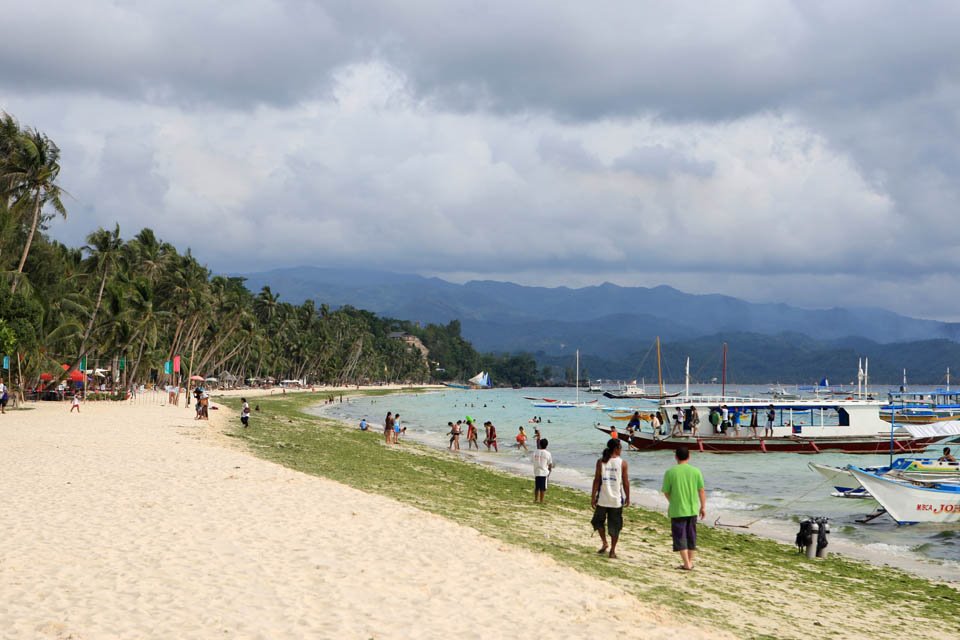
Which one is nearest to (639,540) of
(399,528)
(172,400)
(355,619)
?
(399,528)

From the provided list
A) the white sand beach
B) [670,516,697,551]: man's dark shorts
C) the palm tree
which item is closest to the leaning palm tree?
the palm tree

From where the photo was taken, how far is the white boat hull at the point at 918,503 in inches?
819

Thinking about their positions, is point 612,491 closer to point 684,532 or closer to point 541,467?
point 684,532

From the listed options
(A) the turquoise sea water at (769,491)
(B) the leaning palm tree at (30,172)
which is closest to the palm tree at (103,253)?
(B) the leaning palm tree at (30,172)

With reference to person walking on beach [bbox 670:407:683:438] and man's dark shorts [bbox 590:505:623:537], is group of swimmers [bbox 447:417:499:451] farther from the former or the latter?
man's dark shorts [bbox 590:505:623:537]

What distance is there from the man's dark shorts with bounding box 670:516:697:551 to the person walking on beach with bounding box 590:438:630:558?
87 cm

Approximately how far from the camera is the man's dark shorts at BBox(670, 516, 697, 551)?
11.9 meters

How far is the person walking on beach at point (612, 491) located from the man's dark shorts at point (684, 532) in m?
0.87

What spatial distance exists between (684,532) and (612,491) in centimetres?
124

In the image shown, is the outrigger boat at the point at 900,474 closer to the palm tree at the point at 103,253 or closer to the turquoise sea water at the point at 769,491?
the turquoise sea water at the point at 769,491

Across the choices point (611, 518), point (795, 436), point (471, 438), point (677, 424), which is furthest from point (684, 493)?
point (471, 438)

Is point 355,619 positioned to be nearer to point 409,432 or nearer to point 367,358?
point 409,432

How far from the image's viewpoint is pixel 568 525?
54.9ft

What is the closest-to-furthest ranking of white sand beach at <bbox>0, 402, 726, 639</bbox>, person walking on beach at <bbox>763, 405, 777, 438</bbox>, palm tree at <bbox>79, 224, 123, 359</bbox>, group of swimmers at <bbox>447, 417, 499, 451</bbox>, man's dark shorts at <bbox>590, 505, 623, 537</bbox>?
white sand beach at <bbox>0, 402, 726, 639</bbox> < man's dark shorts at <bbox>590, 505, 623, 537</bbox> < person walking on beach at <bbox>763, 405, 777, 438</bbox> < group of swimmers at <bbox>447, 417, 499, 451</bbox> < palm tree at <bbox>79, 224, 123, 359</bbox>
